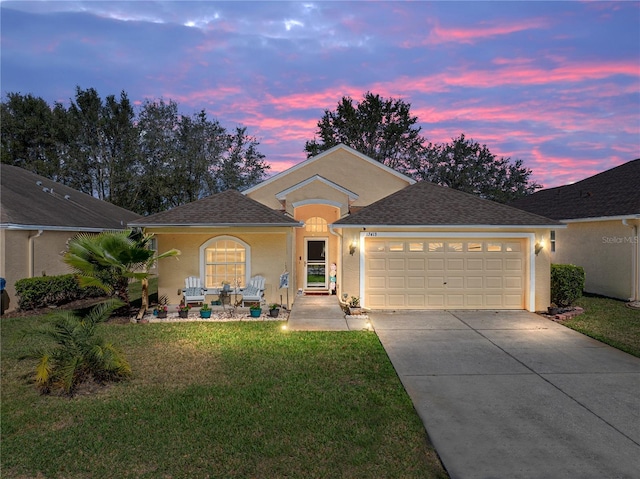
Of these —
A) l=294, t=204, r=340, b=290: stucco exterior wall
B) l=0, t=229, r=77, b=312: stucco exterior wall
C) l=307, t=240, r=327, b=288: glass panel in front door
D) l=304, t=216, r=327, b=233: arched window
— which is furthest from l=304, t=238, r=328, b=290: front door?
l=0, t=229, r=77, b=312: stucco exterior wall

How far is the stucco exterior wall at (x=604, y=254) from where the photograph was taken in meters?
15.3

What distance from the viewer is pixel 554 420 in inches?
221

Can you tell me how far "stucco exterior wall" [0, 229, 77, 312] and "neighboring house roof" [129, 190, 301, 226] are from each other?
4.14m

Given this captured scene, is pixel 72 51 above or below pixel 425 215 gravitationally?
above

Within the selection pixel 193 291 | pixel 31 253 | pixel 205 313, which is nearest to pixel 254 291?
pixel 205 313

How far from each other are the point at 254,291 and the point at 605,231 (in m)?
14.9

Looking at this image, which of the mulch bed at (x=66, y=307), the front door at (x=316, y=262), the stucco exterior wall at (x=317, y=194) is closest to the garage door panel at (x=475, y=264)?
the stucco exterior wall at (x=317, y=194)

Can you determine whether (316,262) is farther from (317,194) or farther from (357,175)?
(357,175)

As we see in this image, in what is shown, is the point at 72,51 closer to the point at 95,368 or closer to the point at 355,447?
the point at 95,368

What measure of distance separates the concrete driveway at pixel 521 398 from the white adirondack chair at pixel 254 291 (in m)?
4.36

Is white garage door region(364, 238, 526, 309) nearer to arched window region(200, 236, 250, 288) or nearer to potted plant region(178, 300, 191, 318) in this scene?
arched window region(200, 236, 250, 288)


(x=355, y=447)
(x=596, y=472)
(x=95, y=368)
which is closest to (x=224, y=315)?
(x=95, y=368)

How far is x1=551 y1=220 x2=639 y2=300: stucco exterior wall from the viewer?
15266 mm

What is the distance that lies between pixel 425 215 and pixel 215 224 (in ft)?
23.7
